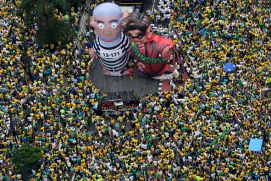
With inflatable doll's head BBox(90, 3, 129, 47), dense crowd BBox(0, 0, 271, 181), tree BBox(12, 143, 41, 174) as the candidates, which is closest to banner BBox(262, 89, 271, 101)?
dense crowd BBox(0, 0, 271, 181)

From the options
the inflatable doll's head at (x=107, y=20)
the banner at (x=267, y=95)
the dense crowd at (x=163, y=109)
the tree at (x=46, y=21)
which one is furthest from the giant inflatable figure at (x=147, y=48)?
the banner at (x=267, y=95)

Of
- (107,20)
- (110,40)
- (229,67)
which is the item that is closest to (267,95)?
(229,67)

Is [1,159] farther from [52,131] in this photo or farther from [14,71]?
[14,71]

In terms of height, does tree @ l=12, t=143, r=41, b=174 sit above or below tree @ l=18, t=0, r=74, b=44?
below

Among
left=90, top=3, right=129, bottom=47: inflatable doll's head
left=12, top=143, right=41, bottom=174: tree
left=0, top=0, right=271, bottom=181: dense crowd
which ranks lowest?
left=12, top=143, right=41, bottom=174: tree

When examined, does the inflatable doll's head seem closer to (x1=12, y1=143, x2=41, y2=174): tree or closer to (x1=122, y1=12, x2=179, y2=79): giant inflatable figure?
(x1=122, y1=12, x2=179, y2=79): giant inflatable figure

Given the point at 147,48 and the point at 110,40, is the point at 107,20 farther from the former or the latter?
the point at 147,48
